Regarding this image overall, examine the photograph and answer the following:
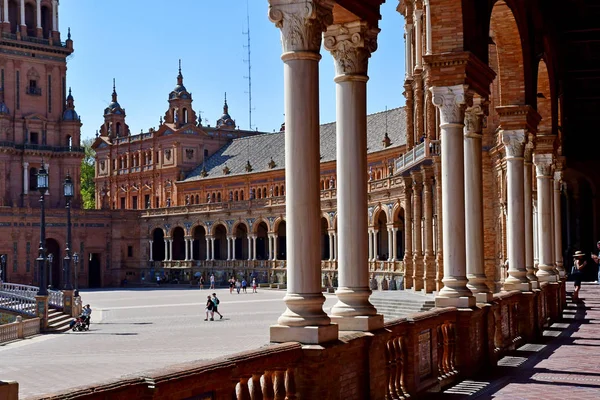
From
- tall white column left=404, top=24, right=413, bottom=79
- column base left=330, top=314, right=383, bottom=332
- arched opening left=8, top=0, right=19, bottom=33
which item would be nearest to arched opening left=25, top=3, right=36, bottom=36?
arched opening left=8, top=0, right=19, bottom=33

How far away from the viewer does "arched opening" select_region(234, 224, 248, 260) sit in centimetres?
8038

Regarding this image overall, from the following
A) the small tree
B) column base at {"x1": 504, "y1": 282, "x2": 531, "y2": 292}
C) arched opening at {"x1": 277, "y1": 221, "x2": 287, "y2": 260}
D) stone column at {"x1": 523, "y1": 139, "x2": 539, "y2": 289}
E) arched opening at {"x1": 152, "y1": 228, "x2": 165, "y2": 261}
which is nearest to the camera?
column base at {"x1": 504, "y1": 282, "x2": 531, "y2": 292}

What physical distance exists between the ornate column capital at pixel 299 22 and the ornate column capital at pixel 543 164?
15.3 metres

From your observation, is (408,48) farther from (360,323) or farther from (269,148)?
(269,148)

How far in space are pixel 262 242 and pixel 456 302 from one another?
67.1m

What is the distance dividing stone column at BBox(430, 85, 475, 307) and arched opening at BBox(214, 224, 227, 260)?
68968 millimetres

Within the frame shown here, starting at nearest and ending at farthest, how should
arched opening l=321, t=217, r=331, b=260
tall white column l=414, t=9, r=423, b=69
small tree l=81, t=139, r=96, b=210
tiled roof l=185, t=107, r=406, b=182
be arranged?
tall white column l=414, t=9, r=423, b=69, tiled roof l=185, t=107, r=406, b=182, arched opening l=321, t=217, r=331, b=260, small tree l=81, t=139, r=96, b=210

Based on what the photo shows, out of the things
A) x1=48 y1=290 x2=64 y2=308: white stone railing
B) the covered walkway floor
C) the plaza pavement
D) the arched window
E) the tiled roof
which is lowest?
the plaza pavement

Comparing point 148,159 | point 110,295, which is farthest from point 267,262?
point 148,159

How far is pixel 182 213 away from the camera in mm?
83875

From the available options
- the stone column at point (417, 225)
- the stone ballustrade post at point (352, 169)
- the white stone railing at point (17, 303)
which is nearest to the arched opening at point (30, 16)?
the white stone railing at point (17, 303)

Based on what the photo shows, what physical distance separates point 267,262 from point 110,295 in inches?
527

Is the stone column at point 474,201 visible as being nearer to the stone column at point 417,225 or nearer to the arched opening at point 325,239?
the stone column at point 417,225

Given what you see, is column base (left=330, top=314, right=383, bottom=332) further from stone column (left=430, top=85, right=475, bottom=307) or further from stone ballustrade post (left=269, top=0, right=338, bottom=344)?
stone column (left=430, top=85, right=475, bottom=307)
